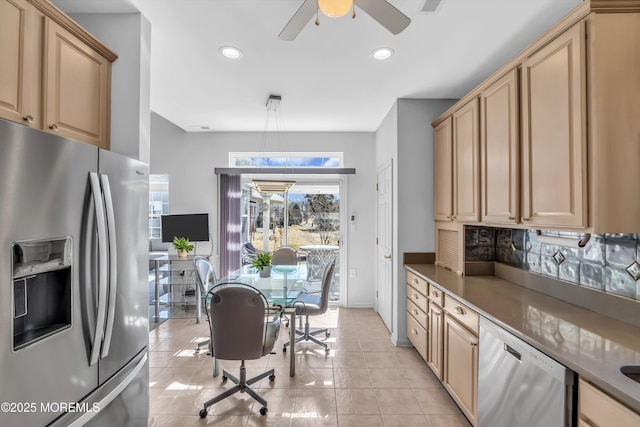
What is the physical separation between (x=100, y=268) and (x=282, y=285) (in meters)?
1.76

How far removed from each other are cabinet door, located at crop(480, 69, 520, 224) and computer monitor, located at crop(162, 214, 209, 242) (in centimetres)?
369

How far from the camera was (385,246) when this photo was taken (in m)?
4.17

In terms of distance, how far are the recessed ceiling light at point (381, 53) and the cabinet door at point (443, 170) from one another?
99 centimetres

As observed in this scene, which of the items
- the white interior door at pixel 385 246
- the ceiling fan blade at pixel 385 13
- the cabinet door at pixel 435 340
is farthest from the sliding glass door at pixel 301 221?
the ceiling fan blade at pixel 385 13

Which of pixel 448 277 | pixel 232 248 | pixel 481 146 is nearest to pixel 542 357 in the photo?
pixel 448 277

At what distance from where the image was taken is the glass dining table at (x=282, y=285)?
268 cm

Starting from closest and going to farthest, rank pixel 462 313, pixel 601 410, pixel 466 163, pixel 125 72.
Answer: pixel 601 410, pixel 125 72, pixel 462 313, pixel 466 163

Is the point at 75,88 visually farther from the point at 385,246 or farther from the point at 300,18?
the point at 385,246

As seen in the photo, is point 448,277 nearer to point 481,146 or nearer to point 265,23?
point 481,146

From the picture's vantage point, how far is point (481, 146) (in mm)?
2590

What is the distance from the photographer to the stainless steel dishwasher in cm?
133

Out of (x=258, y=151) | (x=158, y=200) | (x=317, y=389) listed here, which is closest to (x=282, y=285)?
(x=317, y=389)

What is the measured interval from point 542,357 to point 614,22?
64.3 inches

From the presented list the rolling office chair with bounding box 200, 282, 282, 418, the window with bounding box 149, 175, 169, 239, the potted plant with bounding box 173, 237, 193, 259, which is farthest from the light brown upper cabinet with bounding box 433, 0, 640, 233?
the window with bounding box 149, 175, 169, 239
